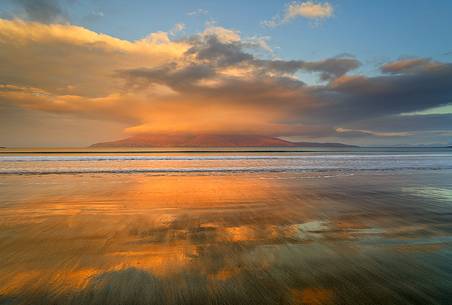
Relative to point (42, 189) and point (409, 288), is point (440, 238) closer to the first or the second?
point (409, 288)

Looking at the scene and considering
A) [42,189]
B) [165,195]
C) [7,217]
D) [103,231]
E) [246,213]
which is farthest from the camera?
[42,189]

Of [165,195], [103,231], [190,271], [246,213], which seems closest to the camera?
[190,271]

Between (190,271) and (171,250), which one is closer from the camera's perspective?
(190,271)

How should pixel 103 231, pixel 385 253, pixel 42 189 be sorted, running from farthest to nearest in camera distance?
pixel 42 189, pixel 103 231, pixel 385 253

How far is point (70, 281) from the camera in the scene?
9.69 feet

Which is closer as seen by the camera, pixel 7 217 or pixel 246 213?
pixel 7 217

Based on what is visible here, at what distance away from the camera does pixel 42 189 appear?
9.73 metres

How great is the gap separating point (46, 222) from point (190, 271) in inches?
175

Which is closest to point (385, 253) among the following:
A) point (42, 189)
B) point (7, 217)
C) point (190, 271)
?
→ point (190, 271)

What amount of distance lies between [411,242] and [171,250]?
434 cm

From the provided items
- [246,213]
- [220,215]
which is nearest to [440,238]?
[246,213]

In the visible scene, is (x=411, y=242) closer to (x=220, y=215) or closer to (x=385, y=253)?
(x=385, y=253)

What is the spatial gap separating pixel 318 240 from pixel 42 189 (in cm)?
1078

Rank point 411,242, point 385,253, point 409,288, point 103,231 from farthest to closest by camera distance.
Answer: point 103,231 → point 411,242 → point 385,253 → point 409,288
